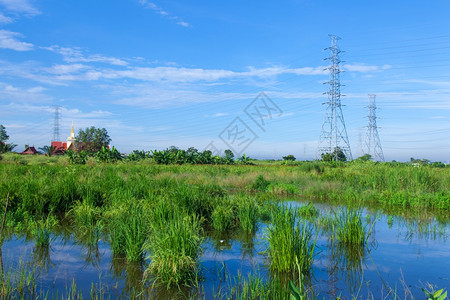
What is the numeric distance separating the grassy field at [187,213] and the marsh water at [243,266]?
0.21 metres

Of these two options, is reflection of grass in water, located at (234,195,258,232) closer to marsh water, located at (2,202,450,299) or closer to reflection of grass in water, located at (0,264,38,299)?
marsh water, located at (2,202,450,299)

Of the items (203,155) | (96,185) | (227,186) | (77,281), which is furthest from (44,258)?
(203,155)

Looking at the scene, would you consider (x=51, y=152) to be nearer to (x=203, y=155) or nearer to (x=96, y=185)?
(x=203, y=155)

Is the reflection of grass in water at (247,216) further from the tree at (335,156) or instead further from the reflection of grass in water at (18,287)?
the tree at (335,156)

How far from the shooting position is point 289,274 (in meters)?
4.93

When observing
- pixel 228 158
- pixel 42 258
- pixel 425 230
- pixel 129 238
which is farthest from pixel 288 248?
pixel 228 158

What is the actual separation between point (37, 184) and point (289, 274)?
7.58m

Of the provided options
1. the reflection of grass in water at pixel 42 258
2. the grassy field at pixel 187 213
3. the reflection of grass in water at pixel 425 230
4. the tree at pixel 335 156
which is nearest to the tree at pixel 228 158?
the tree at pixel 335 156

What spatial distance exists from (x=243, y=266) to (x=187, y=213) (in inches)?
80.5

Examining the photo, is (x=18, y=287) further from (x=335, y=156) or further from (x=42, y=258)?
(x=335, y=156)

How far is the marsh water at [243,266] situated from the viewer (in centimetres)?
449

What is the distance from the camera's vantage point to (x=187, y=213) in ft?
23.0

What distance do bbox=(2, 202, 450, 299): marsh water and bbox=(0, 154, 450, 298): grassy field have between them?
0.70 feet

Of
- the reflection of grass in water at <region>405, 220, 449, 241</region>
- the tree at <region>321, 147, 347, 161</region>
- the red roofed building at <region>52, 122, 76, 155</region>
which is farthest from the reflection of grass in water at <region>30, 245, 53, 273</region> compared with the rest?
the red roofed building at <region>52, 122, 76, 155</region>
